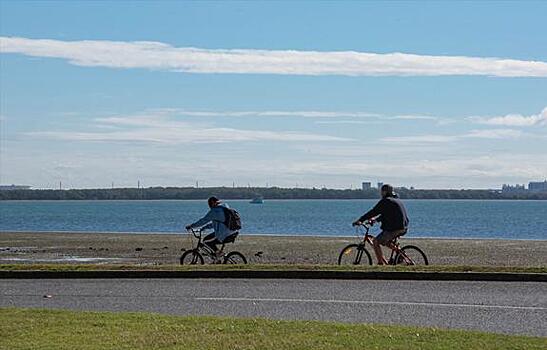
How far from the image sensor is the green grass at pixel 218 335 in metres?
10.4

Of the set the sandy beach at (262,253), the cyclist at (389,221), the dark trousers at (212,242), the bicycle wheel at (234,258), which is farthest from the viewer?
the sandy beach at (262,253)

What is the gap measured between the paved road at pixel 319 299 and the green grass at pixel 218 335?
1.20 meters

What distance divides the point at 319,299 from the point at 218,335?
439 centimetres

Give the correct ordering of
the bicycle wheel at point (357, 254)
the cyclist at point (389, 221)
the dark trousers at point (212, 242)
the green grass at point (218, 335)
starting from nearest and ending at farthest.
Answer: the green grass at point (218, 335) < the cyclist at point (389, 221) < the bicycle wheel at point (357, 254) < the dark trousers at point (212, 242)

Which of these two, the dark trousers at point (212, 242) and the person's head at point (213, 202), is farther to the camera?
the person's head at point (213, 202)

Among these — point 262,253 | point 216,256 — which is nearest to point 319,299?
point 216,256

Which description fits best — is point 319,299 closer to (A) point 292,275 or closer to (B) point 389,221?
(A) point 292,275

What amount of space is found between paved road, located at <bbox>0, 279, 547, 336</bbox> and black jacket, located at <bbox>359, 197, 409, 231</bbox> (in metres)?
2.93

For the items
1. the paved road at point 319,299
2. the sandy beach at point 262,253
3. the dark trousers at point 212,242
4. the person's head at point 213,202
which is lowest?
the sandy beach at point 262,253

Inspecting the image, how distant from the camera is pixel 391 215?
20.8 meters

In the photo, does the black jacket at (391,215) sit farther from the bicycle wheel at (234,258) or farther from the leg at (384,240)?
the bicycle wheel at (234,258)

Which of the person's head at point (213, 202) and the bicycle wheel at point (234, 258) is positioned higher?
the person's head at point (213, 202)

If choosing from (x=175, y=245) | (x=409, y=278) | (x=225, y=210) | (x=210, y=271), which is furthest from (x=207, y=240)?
(x=175, y=245)

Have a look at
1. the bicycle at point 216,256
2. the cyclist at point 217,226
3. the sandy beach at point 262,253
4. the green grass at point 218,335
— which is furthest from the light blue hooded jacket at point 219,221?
the green grass at point 218,335
